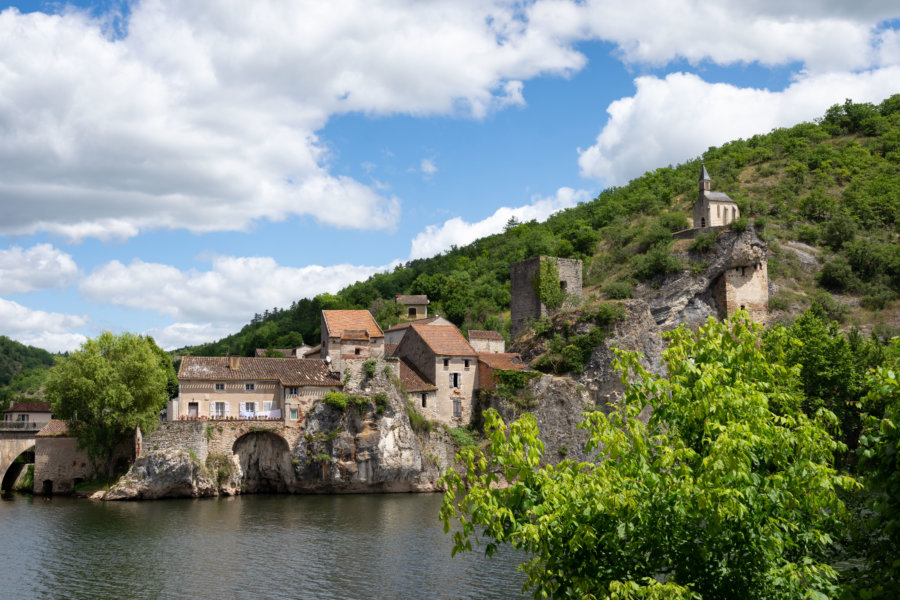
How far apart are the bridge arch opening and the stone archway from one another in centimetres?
1631

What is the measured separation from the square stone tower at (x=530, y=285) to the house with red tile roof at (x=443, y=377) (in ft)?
34.4

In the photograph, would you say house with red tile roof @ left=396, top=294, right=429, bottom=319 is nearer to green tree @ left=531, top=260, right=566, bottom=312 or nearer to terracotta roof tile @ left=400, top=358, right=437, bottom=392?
green tree @ left=531, top=260, right=566, bottom=312

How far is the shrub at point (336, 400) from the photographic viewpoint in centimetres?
5044

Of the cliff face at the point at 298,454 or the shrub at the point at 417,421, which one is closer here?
the cliff face at the point at 298,454


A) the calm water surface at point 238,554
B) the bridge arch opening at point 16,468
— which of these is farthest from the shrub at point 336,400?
the bridge arch opening at point 16,468

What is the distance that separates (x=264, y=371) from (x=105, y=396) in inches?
400

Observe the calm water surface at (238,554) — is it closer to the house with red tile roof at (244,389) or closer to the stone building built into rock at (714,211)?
the house with red tile roof at (244,389)

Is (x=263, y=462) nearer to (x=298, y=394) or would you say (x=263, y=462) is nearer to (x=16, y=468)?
(x=298, y=394)

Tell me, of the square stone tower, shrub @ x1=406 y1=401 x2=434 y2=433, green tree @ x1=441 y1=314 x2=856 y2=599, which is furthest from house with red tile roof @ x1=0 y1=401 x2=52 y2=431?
green tree @ x1=441 y1=314 x2=856 y2=599

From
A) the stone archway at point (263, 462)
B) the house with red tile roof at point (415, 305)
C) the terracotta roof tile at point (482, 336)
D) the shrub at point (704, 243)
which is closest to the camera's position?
the stone archway at point (263, 462)

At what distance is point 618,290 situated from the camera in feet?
222

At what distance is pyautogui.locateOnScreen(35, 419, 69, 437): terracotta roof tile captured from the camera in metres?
50.3

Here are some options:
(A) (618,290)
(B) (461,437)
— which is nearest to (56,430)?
(B) (461,437)

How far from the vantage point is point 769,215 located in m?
82.0
